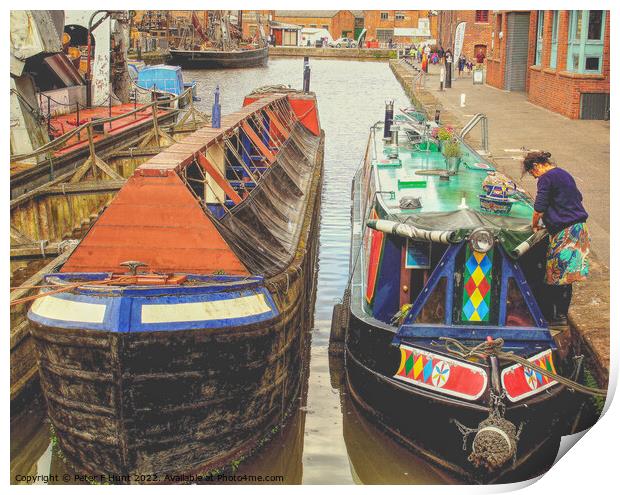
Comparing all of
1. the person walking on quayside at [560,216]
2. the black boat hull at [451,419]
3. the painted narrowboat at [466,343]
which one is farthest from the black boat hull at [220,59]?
the person walking on quayside at [560,216]

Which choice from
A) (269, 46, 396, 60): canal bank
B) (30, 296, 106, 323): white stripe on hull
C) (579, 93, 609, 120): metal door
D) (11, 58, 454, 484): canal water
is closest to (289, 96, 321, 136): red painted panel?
(11, 58, 454, 484): canal water

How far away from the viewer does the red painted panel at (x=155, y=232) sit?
25.9ft

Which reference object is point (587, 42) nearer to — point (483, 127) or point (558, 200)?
point (483, 127)

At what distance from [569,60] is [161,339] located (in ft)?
61.2

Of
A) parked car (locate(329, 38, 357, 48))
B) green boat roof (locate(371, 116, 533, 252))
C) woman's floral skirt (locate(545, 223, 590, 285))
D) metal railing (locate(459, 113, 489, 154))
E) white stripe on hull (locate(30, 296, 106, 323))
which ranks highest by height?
parked car (locate(329, 38, 357, 48))

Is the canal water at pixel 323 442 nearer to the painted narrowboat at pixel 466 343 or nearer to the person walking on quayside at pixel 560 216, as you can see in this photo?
the painted narrowboat at pixel 466 343

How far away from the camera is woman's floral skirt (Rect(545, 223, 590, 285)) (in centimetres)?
820

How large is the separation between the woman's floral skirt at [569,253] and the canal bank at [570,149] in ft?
3.37

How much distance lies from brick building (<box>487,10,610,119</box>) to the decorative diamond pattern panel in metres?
10.6

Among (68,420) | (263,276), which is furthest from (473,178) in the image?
(68,420)

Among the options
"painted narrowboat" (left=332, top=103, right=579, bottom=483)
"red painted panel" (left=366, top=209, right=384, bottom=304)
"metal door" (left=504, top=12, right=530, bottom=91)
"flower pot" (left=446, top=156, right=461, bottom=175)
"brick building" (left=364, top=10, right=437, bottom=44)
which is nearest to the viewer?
"painted narrowboat" (left=332, top=103, right=579, bottom=483)

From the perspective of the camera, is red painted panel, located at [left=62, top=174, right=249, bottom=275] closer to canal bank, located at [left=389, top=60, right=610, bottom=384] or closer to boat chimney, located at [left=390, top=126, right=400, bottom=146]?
canal bank, located at [left=389, top=60, right=610, bottom=384]

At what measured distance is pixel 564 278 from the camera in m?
8.34
